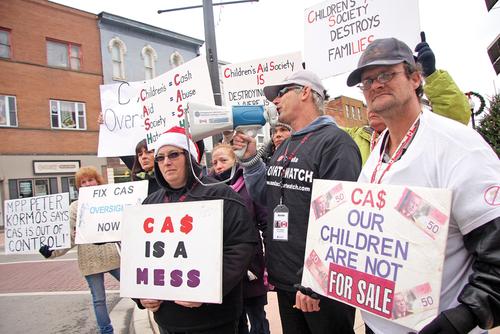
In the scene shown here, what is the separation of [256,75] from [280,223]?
2.83 m

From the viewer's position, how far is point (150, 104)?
3.67m

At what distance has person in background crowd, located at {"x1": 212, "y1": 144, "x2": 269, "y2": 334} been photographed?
2590 millimetres

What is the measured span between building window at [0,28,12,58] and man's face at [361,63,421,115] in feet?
68.0

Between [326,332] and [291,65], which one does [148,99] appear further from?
[326,332]

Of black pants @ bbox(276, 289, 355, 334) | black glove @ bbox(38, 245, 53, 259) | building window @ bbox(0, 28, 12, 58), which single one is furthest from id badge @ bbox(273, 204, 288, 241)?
building window @ bbox(0, 28, 12, 58)

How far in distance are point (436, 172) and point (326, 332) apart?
107 centimetres

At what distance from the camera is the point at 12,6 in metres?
17.6

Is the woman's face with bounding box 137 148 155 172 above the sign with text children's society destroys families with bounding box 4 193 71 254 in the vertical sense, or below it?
above

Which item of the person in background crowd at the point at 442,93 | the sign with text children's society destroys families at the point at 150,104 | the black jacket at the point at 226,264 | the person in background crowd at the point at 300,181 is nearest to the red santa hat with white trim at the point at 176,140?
the black jacket at the point at 226,264

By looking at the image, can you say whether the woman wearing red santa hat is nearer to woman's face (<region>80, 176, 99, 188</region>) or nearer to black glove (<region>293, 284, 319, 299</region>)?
black glove (<region>293, 284, 319, 299</region>)

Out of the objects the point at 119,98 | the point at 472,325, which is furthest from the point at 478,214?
the point at 119,98

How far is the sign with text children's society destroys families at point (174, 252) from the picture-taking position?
6.05 ft

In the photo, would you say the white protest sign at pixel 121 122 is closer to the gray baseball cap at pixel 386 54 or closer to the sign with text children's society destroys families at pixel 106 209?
the sign with text children's society destroys families at pixel 106 209

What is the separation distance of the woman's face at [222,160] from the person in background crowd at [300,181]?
0.85m
